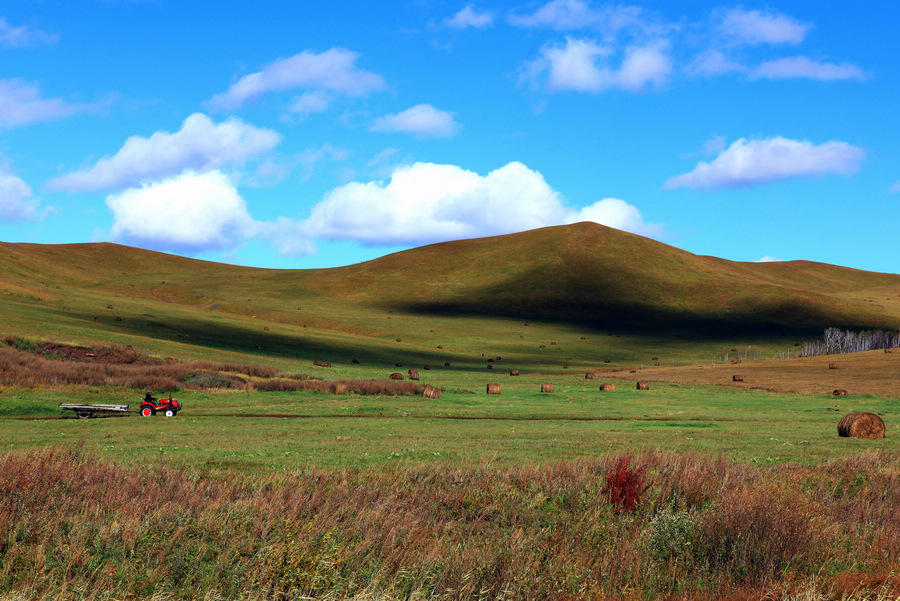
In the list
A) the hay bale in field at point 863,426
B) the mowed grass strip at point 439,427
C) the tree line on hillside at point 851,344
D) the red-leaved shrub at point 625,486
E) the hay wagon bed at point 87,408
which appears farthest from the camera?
the tree line on hillside at point 851,344

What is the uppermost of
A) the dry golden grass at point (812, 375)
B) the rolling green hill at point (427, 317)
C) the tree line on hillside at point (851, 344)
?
the rolling green hill at point (427, 317)

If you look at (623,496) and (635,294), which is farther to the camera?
(635,294)

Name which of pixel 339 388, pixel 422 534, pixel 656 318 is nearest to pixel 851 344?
pixel 656 318

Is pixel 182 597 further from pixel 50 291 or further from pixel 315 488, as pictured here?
pixel 50 291

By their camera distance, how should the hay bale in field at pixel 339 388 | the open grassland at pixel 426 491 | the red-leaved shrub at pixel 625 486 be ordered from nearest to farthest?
A: the open grassland at pixel 426 491
the red-leaved shrub at pixel 625 486
the hay bale in field at pixel 339 388

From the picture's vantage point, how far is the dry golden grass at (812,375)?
6581cm

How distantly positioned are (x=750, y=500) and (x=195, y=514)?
10575 mm

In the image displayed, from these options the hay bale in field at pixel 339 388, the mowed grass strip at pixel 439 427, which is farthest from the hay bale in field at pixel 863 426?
the hay bale in field at pixel 339 388

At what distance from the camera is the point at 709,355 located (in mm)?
134625

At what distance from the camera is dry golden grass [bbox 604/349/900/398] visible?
65.8 m

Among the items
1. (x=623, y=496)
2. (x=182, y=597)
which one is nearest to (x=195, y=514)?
(x=182, y=597)

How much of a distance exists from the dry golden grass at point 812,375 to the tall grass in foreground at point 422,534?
51679mm

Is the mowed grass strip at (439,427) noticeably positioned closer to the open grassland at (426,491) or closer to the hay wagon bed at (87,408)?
the open grassland at (426,491)

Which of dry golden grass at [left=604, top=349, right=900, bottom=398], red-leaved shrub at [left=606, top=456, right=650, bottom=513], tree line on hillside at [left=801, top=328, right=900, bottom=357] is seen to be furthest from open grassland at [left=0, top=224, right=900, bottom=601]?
tree line on hillside at [left=801, top=328, right=900, bottom=357]
